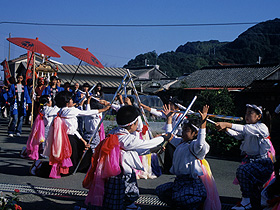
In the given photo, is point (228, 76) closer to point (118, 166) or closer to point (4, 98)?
point (4, 98)

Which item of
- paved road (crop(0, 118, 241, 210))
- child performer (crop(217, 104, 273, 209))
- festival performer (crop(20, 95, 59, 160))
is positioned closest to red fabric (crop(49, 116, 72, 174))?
paved road (crop(0, 118, 241, 210))

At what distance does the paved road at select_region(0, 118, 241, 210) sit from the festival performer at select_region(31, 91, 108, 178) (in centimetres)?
19

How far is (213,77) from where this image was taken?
37719 millimetres

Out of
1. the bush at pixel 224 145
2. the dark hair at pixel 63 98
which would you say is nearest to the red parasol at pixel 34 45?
the dark hair at pixel 63 98

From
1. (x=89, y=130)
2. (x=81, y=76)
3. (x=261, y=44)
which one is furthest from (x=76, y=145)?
(x=261, y=44)

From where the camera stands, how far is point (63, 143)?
6.44 m

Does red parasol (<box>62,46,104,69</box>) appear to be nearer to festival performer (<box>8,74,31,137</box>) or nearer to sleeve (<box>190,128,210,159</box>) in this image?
festival performer (<box>8,74,31,137</box>)

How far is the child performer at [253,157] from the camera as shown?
14.7 ft

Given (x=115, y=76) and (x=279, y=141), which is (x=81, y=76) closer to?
(x=115, y=76)

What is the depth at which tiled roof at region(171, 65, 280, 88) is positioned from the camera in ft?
111

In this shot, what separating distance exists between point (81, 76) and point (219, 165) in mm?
18622

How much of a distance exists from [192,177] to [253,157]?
123 cm

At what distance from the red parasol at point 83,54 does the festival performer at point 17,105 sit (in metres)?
3.66

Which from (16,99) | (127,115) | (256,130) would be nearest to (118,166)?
(127,115)
